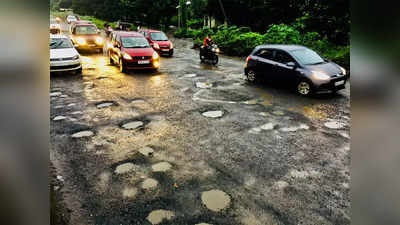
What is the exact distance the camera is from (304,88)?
948 centimetres

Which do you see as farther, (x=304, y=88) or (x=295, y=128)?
(x=304, y=88)

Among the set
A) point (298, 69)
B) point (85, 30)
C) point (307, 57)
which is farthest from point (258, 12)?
point (298, 69)

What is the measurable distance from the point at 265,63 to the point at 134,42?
7.05 metres

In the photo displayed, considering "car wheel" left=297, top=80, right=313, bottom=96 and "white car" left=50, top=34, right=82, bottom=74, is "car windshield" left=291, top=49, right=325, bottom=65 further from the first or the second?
"white car" left=50, top=34, right=82, bottom=74

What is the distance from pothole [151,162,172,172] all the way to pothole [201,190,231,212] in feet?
3.29

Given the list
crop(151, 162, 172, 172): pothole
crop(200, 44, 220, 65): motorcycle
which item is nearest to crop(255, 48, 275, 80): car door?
crop(200, 44, 220, 65): motorcycle

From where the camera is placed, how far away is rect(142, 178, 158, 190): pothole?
4.31 m

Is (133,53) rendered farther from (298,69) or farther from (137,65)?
(298,69)

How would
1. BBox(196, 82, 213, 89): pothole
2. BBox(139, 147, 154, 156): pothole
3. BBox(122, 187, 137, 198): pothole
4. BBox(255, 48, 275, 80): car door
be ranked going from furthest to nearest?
BBox(196, 82, 213, 89): pothole < BBox(255, 48, 275, 80): car door < BBox(139, 147, 154, 156): pothole < BBox(122, 187, 137, 198): pothole

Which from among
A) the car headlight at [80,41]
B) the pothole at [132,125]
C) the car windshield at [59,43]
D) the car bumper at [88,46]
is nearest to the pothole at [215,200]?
the pothole at [132,125]
